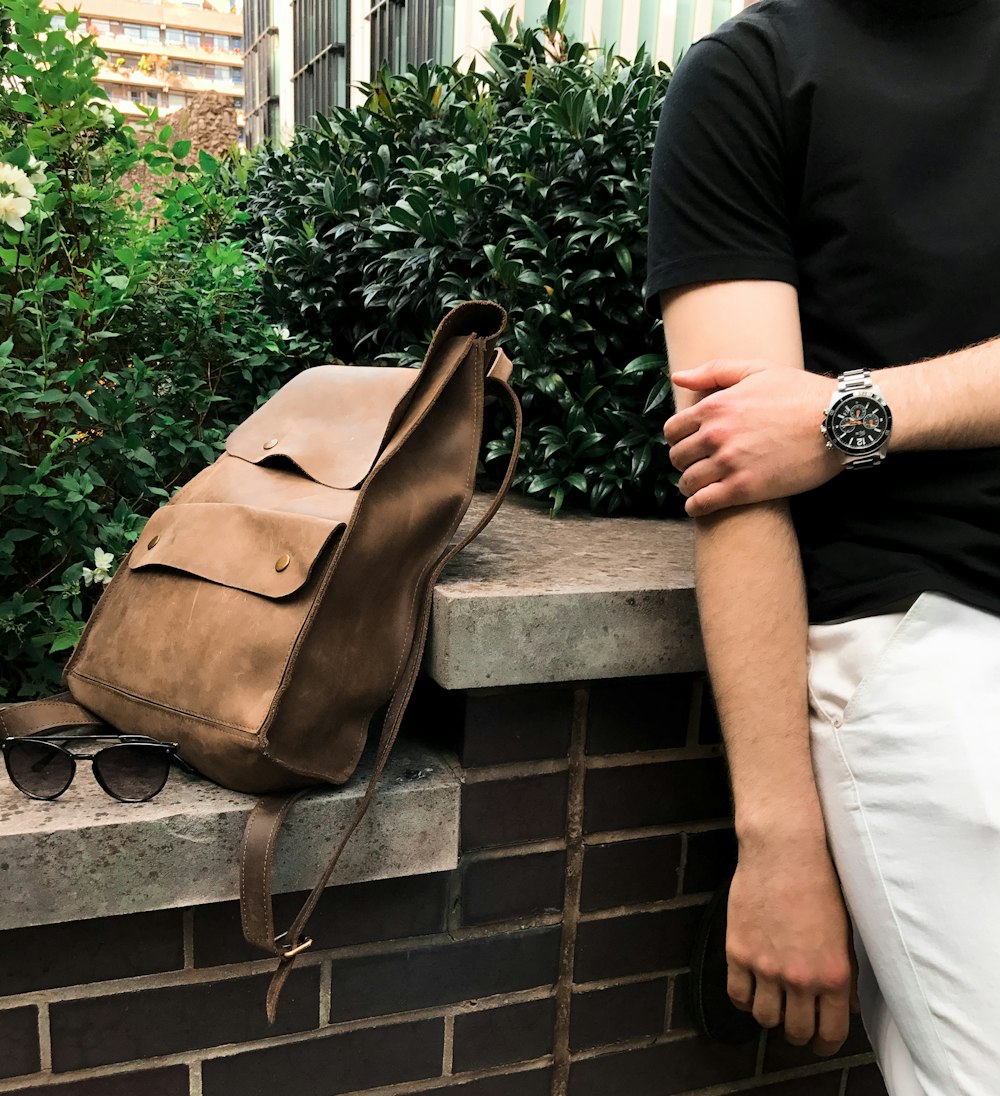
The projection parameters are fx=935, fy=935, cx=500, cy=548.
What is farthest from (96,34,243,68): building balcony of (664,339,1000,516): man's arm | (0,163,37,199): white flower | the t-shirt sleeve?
(664,339,1000,516): man's arm

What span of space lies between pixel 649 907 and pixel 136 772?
0.86 meters

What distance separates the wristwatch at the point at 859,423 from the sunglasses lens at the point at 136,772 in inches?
36.8

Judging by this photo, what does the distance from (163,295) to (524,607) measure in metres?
1.13

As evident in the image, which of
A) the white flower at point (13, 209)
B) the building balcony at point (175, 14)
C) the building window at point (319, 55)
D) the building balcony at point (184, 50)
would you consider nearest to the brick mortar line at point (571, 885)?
the white flower at point (13, 209)

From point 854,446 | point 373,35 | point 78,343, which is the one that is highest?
point 373,35

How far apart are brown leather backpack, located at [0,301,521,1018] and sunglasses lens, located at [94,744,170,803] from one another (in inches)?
1.4

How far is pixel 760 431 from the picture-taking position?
1128 mm

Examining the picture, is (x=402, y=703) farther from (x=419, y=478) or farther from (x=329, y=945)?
(x=329, y=945)

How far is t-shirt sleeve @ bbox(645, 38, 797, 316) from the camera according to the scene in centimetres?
120

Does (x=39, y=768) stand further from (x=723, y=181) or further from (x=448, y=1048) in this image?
(x=723, y=181)

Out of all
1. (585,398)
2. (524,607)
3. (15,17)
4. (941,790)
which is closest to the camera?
(941,790)

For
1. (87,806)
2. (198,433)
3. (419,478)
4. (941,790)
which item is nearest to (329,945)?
(87,806)

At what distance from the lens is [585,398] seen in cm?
191

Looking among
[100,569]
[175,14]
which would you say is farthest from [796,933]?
[175,14]
